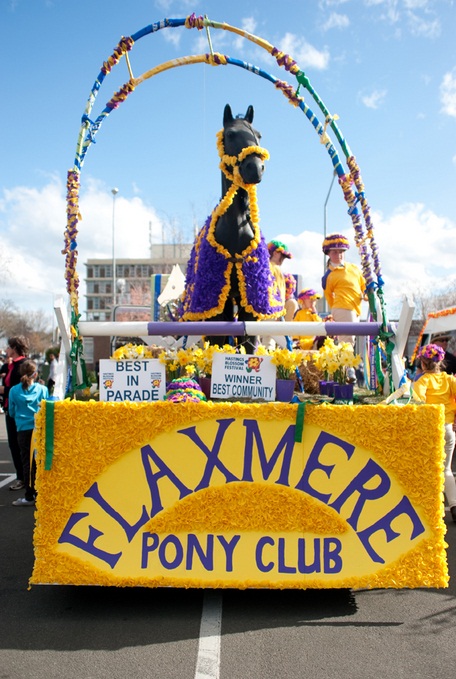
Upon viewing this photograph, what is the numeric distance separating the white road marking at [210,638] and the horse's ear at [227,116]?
3.93 meters

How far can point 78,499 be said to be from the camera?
3.08 metres

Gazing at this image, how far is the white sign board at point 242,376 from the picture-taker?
11.8 feet

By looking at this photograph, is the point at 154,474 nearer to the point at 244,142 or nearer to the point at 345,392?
the point at 345,392

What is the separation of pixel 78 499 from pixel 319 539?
1363 millimetres

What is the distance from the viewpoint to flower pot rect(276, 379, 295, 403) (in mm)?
3678

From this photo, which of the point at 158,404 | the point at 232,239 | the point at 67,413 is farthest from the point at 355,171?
the point at 67,413

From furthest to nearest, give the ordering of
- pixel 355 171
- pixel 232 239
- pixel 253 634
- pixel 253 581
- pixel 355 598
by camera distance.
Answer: pixel 232 239, pixel 355 171, pixel 355 598, pixel 253 581, pixel 253 634

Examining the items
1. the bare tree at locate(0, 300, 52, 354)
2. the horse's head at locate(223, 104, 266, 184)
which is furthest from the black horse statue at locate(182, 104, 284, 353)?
the bare tree at locate(0, 300, 52, 354)

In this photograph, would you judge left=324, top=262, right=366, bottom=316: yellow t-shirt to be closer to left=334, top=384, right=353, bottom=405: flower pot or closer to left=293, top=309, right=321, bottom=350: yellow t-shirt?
left=293, top=309, right=321, bottom=350: yellow t-shirt

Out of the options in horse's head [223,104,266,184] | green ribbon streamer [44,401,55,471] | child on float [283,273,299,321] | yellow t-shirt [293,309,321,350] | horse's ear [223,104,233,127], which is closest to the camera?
green ribbon streamer [44,401,55,471]

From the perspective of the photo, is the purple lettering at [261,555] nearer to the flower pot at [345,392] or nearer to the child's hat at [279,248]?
the flower pot at [345,392]

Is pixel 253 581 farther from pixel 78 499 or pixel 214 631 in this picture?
pixel 78 499

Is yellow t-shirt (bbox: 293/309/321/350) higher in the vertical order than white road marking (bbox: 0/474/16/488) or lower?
higher

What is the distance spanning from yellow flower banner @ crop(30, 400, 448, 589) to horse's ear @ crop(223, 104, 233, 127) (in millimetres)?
3091
